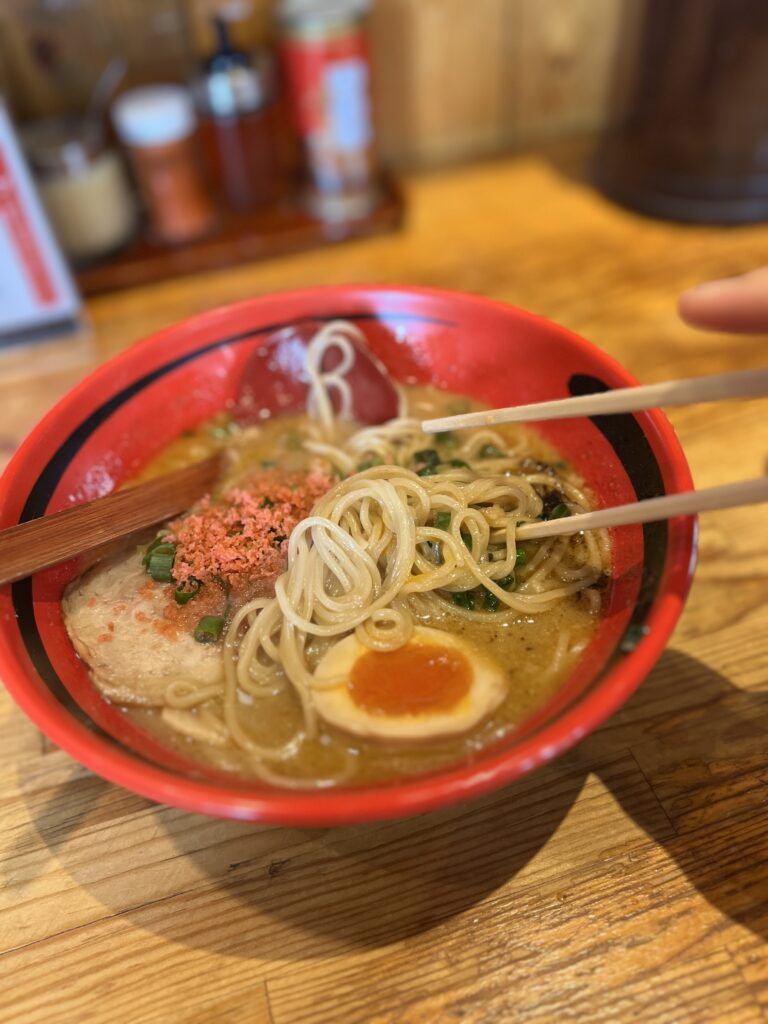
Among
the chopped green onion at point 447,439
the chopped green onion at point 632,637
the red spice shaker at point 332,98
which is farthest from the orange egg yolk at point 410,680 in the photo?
the red spice shaker at point 332,98

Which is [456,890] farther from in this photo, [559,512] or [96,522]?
[96,522]

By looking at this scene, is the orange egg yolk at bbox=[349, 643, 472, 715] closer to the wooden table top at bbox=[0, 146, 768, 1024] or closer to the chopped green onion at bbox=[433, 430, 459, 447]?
the wooden table top at bbox=[0, 146, 768, 1024]

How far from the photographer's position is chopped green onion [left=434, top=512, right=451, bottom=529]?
1.78m

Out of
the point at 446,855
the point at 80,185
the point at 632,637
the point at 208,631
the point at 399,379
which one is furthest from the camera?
the point at 80,185

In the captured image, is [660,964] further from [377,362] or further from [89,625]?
[377,362]

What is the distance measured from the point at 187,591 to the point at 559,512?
35.1 inches

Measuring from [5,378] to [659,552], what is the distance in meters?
2.55

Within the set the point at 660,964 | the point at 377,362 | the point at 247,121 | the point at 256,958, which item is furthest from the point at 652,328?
the point at 256,958

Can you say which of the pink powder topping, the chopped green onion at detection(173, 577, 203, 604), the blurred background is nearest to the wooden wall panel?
the blurred background

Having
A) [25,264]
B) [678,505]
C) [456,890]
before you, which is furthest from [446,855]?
[25,264]

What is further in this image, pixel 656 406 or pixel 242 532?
pixel 242 532

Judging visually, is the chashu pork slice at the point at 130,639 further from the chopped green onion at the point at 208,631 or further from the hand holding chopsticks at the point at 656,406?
the hand holding chopsticks at the point at 656,406

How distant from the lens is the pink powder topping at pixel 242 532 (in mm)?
1736

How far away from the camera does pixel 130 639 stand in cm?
169
